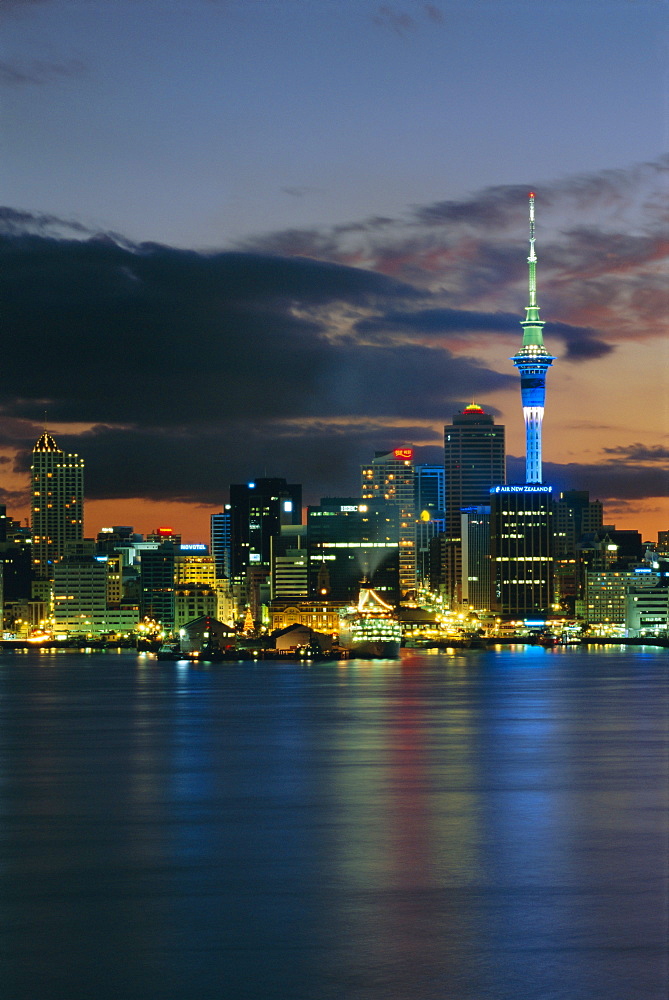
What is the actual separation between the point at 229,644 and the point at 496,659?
29242 millimetres

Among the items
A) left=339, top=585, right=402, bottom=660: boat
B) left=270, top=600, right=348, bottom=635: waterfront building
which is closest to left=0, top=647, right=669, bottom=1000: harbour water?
left=339, top=585, right=402, bottom=660: boat

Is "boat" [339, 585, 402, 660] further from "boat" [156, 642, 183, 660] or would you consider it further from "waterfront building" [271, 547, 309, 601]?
"waterfront building" [271, 547, 309, 601]

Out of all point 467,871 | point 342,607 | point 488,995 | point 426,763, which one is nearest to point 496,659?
point 342,607

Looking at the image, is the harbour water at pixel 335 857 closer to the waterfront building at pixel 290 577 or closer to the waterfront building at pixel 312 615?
the waterfront building at pixel 312 615

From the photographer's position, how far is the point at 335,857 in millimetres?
29094

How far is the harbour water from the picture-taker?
20812mm

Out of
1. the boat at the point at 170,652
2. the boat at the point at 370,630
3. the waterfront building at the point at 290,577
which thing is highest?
the waterfront building at the point at 290,577

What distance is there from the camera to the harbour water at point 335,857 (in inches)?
819

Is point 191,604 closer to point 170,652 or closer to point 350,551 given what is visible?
point 350,551

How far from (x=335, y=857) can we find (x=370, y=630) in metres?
121

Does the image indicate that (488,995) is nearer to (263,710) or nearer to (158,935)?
(158,935)

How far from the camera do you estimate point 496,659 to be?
138000mm

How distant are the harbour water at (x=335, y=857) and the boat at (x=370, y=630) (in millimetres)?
81543

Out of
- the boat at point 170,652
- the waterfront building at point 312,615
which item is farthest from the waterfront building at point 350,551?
the boat at point 170,652
